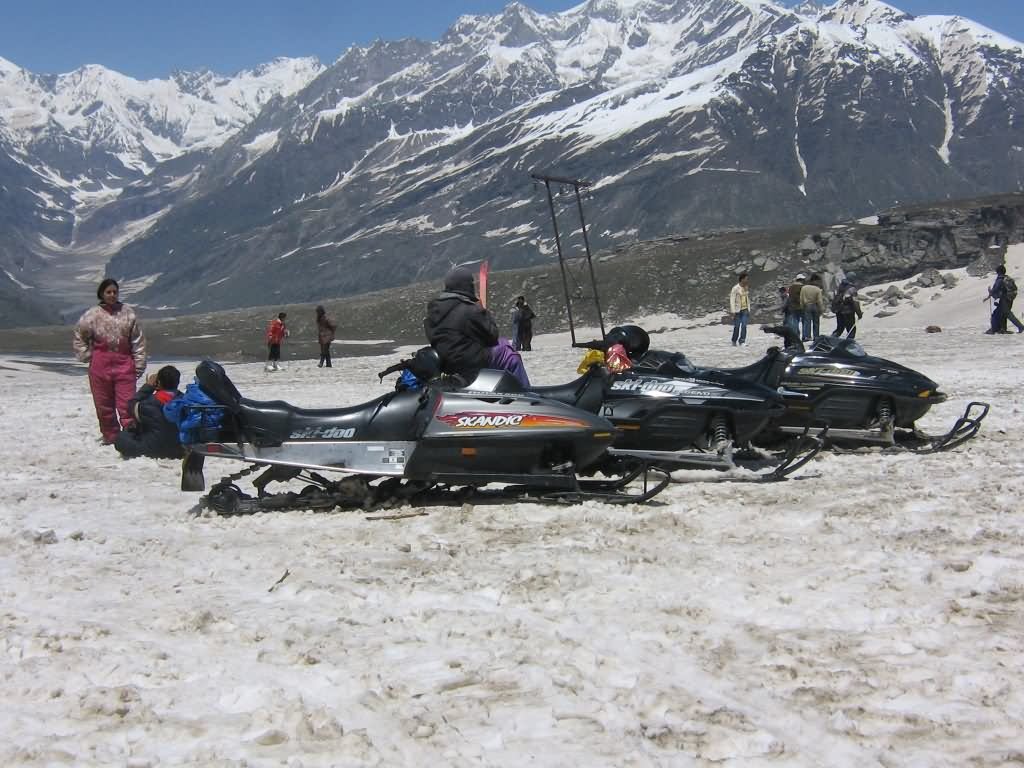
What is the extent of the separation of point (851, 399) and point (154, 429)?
7156 millimetres

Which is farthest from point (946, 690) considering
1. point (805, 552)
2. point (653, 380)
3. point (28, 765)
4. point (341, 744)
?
point (653, 380)

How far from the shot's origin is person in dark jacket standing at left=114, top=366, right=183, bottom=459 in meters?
10.6

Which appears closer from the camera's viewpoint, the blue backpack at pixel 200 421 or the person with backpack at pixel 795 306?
the blue backpack at pixel 200 421

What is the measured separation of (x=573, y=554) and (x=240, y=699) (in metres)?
2.52

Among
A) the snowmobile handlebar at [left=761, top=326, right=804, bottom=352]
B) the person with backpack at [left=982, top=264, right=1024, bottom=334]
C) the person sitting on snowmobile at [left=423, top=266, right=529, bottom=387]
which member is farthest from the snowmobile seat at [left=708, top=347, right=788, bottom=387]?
the person with backpack at [left=982, top=264, right=1024, bottom=334]

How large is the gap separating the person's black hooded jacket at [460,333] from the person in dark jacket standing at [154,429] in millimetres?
3542

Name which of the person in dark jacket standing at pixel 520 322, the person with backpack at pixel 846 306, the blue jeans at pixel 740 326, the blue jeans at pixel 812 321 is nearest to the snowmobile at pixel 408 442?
the person with backpack at pixel 846 306

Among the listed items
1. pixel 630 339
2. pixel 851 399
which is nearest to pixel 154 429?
pixel 630 339

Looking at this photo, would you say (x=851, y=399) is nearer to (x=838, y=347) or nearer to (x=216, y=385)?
(x=838, y=347)

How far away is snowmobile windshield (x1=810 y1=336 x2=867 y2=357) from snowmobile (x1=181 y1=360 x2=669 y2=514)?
3804mm

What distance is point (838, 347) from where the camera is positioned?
10.6m

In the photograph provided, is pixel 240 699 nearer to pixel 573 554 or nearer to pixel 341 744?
pixel 341 744

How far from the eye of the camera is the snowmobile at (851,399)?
32.8ft

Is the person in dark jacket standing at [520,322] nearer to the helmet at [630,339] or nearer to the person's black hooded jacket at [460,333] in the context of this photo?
the helmet at [630,339]
